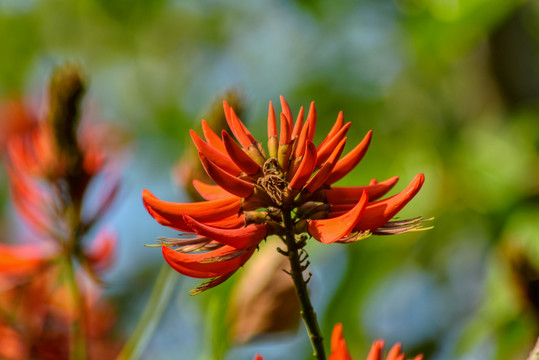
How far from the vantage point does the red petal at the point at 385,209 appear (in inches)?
23.1

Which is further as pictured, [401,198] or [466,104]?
[466,104]

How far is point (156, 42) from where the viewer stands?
4.13 metres

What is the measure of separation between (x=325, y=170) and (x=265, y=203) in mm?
71

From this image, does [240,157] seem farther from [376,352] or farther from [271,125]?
[376,352]

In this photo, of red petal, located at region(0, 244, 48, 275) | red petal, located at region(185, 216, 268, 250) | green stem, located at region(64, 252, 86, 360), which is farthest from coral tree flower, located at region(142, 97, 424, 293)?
red petal, located at region(0, 244, 48, 275)

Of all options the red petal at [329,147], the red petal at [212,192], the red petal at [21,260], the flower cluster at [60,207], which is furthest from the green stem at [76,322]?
the red petal at [329,147]

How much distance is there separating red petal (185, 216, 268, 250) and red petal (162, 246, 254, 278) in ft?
0.04

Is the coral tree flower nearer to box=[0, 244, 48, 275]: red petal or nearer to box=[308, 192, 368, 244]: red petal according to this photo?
box=[308, 192, 368, 244]: red petal

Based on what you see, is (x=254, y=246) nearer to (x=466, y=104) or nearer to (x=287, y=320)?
(x=287, y=320)

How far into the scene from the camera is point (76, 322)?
1076 millimetres

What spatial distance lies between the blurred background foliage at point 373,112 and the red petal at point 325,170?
1.85ft

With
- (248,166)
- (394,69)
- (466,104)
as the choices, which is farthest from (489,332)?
(394,69)

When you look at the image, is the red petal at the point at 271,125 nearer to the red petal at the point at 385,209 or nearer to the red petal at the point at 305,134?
the red petal at the point at 305,134

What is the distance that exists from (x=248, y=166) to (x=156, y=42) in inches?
143
